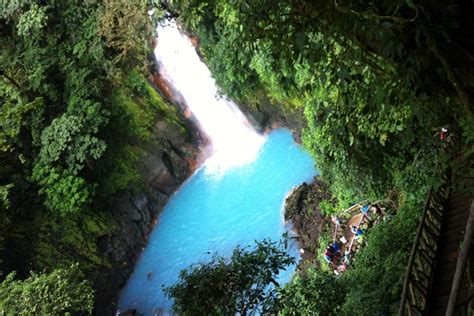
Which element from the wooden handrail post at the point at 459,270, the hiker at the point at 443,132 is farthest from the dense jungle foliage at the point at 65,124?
the wooden handrail post at the point at 459,270

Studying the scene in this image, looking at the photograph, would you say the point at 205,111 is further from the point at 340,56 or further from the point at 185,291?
the point at 340,56

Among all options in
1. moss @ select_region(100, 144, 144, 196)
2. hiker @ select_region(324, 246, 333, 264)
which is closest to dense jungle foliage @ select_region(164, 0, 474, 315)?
hiker @ select_region(324, 246, 333, 264)

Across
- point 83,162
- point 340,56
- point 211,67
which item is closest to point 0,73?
point 83,162

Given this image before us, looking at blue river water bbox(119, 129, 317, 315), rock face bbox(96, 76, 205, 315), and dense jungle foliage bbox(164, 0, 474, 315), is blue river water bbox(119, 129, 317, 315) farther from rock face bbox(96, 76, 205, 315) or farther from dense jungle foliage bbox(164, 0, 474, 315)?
dense jungle foliage bbox(164, 0, 474, 315)

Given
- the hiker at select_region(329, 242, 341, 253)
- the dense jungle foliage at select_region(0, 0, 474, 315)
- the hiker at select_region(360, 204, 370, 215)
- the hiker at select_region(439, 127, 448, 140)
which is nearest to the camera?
the dense jungle foliage at select_region(0, 0, 474, 315)

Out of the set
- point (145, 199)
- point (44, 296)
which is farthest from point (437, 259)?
point (145, 199)

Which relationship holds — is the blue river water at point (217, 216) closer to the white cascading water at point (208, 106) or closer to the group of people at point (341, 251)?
the white cascading water at point (208, 106)
